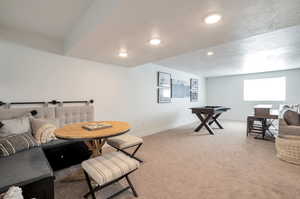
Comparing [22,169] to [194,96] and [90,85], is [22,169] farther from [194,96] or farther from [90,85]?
[194,96]

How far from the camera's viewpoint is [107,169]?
135 cm

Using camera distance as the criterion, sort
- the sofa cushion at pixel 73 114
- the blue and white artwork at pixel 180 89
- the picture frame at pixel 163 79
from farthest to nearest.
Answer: the blue and white artwork at pixel 180 89 < the picture frame at pixel 163 79 < the sofa cushion at pixel 73 114

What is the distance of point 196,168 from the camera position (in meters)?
2.18

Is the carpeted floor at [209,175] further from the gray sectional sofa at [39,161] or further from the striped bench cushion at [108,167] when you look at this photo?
the striped bench cushion at [108,167]

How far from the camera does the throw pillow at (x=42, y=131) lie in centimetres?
189

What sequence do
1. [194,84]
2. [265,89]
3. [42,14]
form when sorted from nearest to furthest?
[42,14]
[265,89]
[194,84]

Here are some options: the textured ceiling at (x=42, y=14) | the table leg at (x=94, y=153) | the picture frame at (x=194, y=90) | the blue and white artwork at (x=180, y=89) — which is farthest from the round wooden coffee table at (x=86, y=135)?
the picture frame at (x=194, y=90)

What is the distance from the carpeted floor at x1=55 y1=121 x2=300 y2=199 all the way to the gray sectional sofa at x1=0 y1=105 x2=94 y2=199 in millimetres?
323

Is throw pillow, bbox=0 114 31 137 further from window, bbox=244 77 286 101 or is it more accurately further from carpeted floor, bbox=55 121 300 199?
window, bbox=244 77 286 101

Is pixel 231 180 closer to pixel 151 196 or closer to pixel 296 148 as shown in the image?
pixel 151 196

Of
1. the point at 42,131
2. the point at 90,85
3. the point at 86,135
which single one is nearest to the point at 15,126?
the point at 42,131

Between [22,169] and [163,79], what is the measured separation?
13.3 feet

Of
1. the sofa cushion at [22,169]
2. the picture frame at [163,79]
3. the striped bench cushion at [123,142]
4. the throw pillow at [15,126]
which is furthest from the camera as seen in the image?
the picture frame at [163,79]

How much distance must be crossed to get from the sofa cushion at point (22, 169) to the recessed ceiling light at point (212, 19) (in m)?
2.12
